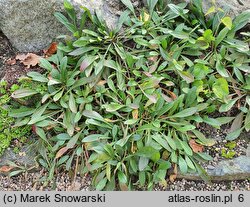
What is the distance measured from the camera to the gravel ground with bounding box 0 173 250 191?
12.4 ft

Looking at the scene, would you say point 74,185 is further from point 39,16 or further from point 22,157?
point 39,16

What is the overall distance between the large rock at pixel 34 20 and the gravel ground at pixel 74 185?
1.32 meters

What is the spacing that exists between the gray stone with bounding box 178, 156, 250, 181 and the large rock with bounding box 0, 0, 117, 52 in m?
1.67

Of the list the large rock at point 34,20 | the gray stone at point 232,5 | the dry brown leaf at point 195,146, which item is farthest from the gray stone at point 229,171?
the large rock at point 34,20

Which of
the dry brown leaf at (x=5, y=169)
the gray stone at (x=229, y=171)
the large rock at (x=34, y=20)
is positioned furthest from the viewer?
the large rock at (x=34, y=20)

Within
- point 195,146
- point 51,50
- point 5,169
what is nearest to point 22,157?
point 5,169

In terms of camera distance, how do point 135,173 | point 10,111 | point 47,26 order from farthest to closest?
point 47,26 → point 10,111 → point 135,173

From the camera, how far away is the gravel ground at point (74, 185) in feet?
12.4

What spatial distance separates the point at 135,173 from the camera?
375 centimetres

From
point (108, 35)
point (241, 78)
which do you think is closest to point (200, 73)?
point (241, 78)

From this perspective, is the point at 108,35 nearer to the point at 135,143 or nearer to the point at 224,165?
the point at 135,143

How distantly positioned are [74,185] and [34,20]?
1659 mm

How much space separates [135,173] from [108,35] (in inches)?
52.0

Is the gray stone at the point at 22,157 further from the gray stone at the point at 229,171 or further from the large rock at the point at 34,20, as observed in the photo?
the gray stone at the point at 229,171
